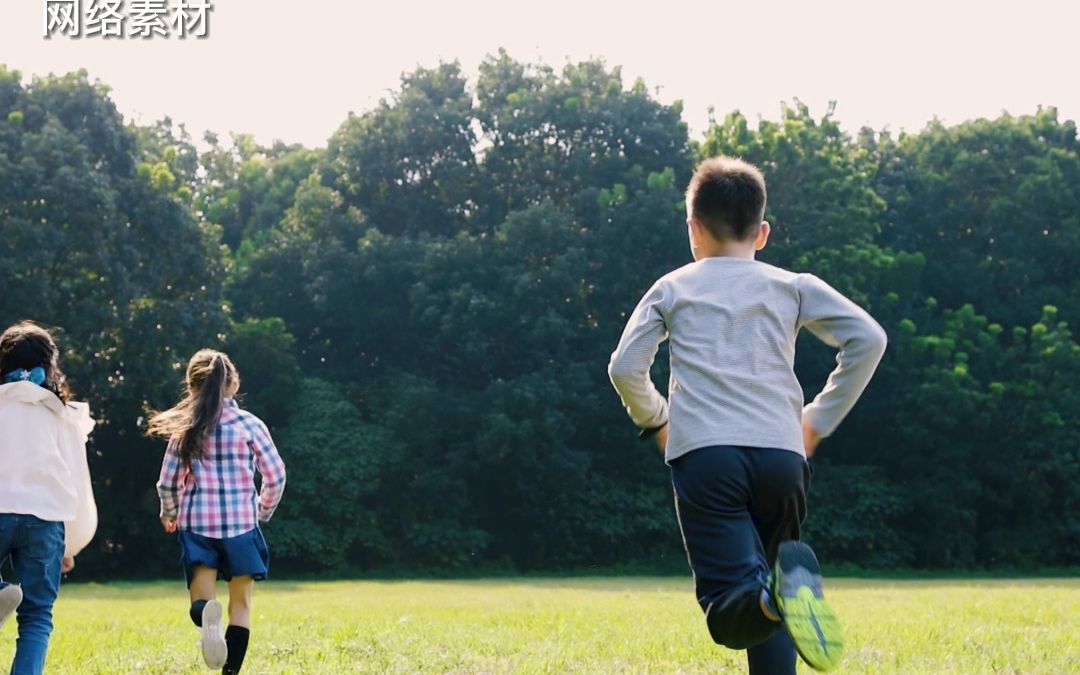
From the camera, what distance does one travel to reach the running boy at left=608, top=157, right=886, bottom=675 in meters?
4.04

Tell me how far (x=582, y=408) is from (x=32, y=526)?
85.2ft

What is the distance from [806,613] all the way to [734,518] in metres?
0.37

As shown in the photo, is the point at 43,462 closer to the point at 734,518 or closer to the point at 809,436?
the point at 734,518

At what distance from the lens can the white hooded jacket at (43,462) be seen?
19.2 ft

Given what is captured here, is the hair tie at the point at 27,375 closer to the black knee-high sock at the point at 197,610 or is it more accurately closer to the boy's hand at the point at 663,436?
the black knee-high sock at the point at 197,610

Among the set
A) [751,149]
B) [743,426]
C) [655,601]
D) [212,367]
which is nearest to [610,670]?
[212,367]

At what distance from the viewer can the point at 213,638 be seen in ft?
20.3

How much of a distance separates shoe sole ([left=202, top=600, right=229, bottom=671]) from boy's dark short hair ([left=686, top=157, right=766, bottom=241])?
324 cm

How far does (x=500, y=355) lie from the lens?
1278 inches

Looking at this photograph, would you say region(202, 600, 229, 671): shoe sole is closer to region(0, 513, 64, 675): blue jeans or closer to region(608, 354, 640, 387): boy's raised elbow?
region(0, 513, 64, 675): blue jeans

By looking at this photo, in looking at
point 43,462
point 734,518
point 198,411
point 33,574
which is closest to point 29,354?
point 43,462

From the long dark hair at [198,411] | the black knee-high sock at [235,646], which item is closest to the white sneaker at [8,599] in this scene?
the long dark hair at [198,411]

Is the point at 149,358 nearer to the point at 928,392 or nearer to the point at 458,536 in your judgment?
the point at 458,536

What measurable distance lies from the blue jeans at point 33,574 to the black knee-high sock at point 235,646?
98cm
